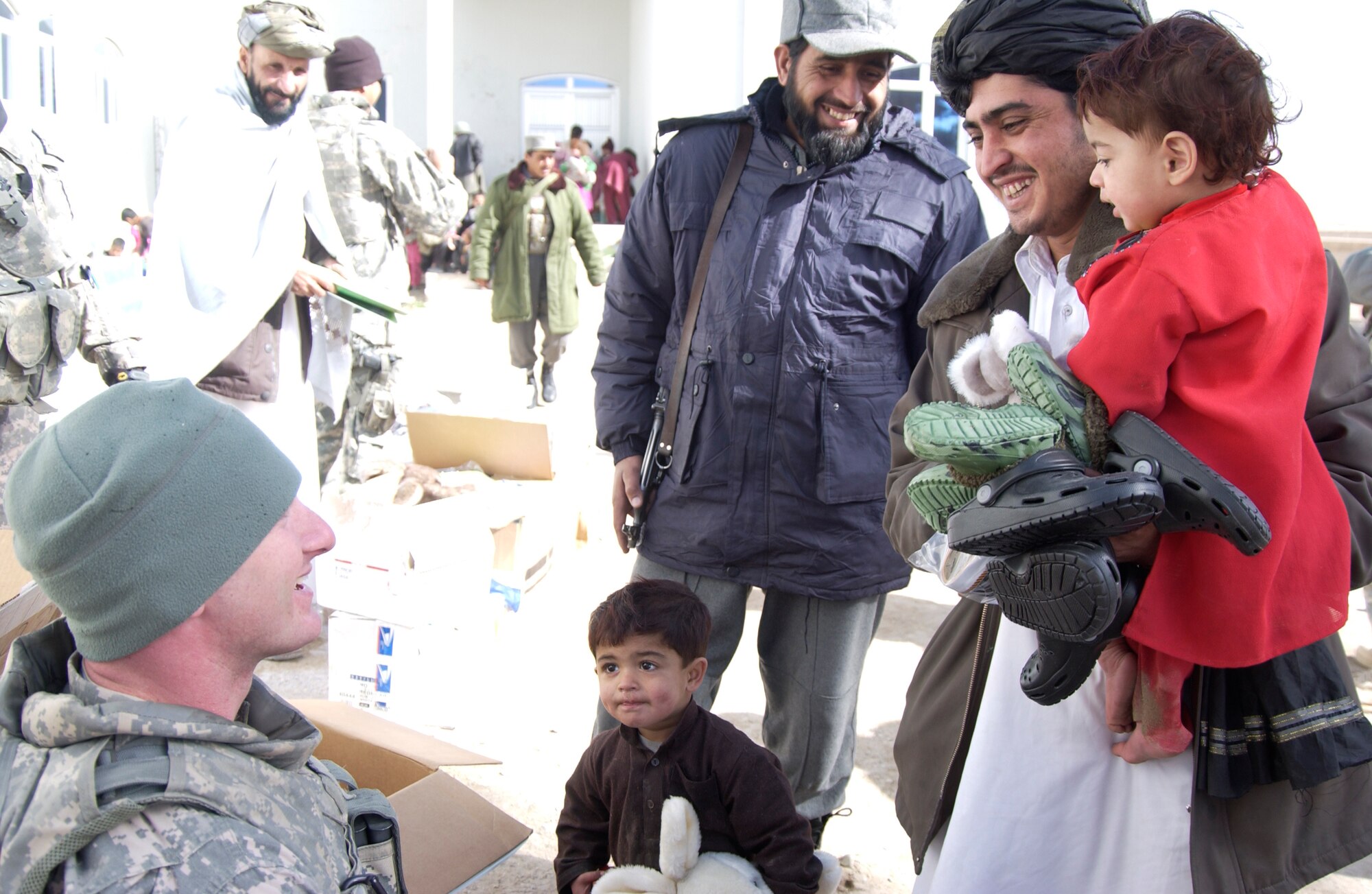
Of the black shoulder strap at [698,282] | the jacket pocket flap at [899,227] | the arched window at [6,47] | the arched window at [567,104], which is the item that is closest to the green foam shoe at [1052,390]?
the jacket pocket flap at [899,227]

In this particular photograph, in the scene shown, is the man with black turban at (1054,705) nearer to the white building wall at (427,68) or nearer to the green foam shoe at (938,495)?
the green foam shoe at (938,495)

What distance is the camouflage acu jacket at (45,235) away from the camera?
11.4ft

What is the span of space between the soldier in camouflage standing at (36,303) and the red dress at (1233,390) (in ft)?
10.6

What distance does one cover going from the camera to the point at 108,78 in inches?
507

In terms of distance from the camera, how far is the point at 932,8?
11430 mm

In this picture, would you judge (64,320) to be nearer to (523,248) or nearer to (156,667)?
(156,667)

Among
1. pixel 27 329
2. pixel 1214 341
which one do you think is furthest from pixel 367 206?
pixel 1214 341

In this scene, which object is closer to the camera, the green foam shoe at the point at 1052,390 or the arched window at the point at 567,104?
the green foam shoe at the point at 1052,390

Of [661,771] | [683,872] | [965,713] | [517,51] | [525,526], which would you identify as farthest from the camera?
[517,51]

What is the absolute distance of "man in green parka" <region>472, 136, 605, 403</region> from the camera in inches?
346

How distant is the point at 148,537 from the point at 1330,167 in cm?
1182

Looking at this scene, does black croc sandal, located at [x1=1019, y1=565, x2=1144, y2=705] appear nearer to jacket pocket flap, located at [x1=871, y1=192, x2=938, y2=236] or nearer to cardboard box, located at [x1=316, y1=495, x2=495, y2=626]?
jacket pocket flap, located at [x1=871, y1=192, x2=938, y2=236]

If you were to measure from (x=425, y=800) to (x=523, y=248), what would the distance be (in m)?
7.04

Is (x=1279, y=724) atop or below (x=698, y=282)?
below
